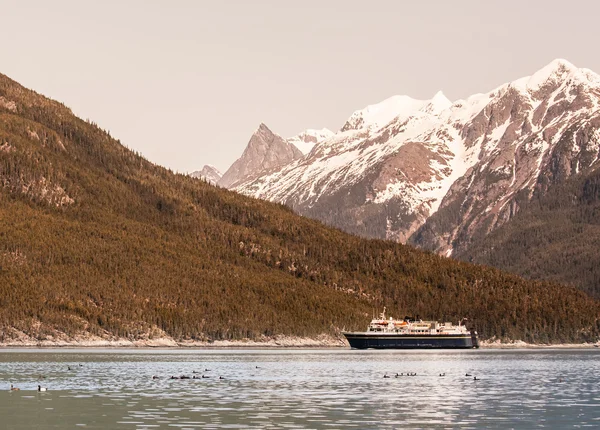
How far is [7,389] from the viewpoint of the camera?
5812 inches

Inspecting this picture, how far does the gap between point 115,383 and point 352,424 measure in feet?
208

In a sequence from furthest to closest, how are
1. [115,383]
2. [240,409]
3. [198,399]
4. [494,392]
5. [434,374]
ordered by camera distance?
[434,374] → [115,383] → [494,392] → [198,399] → [240,409]

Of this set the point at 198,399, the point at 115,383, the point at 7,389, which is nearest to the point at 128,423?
the point at 198,399

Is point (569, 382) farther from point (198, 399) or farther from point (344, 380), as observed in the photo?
point (198, 399)

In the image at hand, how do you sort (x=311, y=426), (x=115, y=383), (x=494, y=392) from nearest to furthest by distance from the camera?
(x=311, y=426)
(x=494, y=392)
(x=115, y=383)

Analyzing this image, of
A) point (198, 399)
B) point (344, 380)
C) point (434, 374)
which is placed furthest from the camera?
point (434, 374)

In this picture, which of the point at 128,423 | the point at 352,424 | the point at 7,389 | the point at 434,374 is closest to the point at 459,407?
the point at 352,424

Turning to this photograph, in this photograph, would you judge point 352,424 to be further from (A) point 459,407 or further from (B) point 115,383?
(B) point 115,383

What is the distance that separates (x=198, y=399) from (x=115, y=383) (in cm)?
→ 3262

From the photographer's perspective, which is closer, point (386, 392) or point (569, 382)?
point (386, 392)

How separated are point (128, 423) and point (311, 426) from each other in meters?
15.2

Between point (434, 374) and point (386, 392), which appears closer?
point (386, 392)

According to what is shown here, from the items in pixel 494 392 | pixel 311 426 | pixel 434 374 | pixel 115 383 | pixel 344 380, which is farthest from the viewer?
pixel 434 374

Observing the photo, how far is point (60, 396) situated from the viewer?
13712 cm
